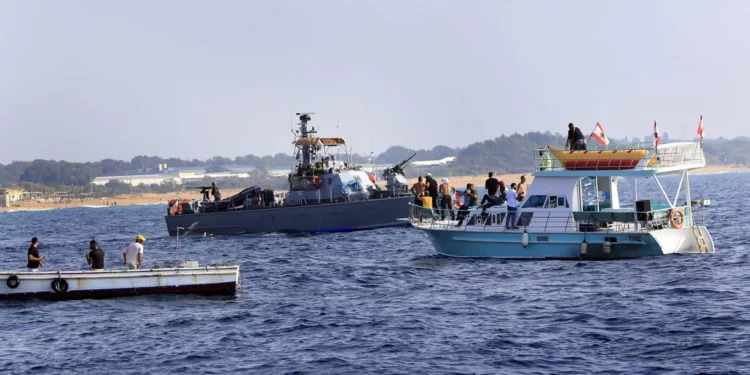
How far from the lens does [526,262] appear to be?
3441cm

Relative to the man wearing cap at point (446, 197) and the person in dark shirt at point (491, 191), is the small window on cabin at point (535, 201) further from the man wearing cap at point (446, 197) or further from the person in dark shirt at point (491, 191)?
the man wearing cap at point (446, 197)

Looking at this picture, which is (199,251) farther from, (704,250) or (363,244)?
(704,250)

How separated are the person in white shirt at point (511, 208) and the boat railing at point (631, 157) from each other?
1.54 meters

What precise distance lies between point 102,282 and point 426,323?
33.2ft

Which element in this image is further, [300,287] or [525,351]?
[300,287]

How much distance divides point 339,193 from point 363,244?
1173 centimetres

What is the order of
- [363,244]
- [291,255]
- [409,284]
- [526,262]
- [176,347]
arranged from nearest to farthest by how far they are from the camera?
[176,347] → [409,284] → [526,262] → [291,255] → [363,244]

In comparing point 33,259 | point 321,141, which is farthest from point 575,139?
point 321,141

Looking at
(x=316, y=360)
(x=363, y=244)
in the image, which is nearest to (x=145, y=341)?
(x=316, y=360)

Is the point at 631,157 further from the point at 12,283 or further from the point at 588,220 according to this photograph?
the point at 12,283

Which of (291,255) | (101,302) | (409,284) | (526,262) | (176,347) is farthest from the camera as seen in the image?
(291,255)

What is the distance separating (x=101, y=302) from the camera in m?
29.2

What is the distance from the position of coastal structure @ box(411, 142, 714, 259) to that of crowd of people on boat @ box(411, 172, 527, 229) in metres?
0.27

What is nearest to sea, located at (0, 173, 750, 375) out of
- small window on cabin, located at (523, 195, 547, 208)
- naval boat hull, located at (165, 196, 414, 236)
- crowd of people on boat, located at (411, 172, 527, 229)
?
crowd of people on boat, located at (411, 172, 527, 229)
